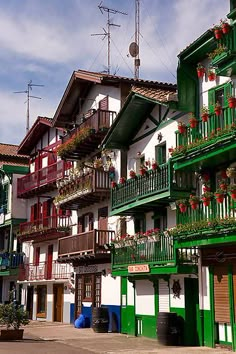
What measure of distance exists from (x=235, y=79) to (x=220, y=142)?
9.03 ft

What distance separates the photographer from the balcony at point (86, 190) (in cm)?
2727

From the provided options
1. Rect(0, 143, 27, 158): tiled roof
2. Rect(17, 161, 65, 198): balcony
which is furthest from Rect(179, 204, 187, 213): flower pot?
Rect(0, 143, 27, 158): tiled roof

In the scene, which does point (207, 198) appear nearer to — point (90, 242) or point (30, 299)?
point (90, 242)

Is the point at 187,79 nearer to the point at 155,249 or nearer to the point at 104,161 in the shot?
the point at 155,249

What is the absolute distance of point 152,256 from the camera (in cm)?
2170

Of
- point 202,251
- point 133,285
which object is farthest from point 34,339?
point 202,251

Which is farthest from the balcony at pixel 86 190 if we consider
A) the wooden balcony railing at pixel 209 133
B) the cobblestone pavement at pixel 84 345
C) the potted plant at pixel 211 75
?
the potted plant at pixel 211 75

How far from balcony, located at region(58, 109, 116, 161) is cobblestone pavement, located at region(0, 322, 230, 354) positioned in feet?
29.1

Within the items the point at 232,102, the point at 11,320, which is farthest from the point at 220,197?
the point at 11,320

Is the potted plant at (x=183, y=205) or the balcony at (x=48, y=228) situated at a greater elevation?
the balcony at (x=48, y=228)

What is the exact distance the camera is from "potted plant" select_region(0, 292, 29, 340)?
22.2 metres

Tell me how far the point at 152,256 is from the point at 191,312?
2.45 metres

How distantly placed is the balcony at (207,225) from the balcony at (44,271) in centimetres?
1422

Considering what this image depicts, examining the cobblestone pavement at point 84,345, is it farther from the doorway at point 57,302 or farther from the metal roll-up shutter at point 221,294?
the doorway at point 57,302
